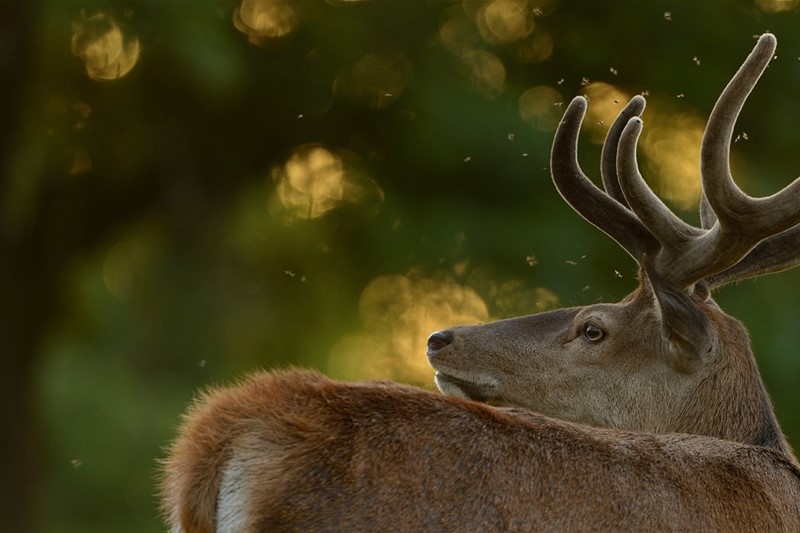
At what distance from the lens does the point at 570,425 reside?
4.42m

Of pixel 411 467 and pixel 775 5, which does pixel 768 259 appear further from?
pixel 775 5

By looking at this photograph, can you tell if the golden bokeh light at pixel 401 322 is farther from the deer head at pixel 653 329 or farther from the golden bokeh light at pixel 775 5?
the deer head at pixel 653 329

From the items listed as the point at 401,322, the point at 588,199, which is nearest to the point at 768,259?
the point at 588,199

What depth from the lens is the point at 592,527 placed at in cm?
410

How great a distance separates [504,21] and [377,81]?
1.26 metres

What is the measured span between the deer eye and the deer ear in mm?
264

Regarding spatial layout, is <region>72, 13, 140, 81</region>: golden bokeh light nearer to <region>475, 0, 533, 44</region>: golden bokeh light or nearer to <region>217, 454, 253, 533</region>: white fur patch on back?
<region>475, 0, 533, 44</region>: golden bokeh light

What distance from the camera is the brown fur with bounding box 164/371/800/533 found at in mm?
3924

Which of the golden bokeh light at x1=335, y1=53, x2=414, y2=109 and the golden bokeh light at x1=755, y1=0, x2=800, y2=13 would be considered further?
the golden bokeh light at x1=755, y1=0, x2=800, y2=13

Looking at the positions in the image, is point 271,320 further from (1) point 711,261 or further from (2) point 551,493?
(2) point 551,493

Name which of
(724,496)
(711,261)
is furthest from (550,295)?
(724,496)

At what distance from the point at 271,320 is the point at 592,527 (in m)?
9.98

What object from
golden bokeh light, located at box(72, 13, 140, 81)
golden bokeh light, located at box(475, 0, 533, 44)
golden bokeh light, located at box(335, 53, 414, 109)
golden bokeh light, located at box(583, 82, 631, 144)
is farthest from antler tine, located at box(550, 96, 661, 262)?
golden bokeh light, located at box(475, 0, 533, 44)

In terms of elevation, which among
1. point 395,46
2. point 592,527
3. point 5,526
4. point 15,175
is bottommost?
point 5,526
